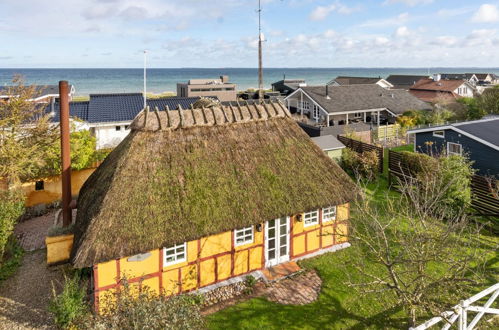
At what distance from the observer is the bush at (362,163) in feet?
74.4

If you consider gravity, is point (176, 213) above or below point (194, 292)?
above

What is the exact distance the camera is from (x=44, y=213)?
63.7 ft

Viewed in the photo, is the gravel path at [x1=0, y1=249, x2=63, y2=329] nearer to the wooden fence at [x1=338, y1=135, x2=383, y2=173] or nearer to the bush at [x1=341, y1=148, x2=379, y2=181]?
the bush at [x1=341, y1=148, x2=379, y2=181]

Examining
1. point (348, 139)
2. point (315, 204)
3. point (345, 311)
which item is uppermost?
point (348, 139)

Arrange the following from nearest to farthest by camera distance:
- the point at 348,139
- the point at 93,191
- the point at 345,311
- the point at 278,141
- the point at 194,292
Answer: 1. the point at 345,311
2. the point at 194,292
3. the point at 93,191
4. the point at 278,141
5. the point at 348,139

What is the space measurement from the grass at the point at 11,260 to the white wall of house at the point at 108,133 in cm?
1448

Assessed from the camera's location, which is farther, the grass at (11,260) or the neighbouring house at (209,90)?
the neighbouring house at (209,90)

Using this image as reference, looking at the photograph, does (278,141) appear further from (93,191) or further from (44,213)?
(44,213)

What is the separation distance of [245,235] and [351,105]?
2996 centimetres

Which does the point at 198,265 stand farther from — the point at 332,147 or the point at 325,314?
the point at 332,147

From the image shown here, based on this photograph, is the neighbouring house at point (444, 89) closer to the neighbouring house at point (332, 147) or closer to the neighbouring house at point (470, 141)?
the neighbouring house at point (470, 141)

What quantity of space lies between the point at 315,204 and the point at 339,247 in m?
3.13

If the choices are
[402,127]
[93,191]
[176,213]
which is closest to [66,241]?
[93,191]

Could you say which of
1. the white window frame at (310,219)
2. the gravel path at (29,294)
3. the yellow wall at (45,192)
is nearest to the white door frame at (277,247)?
the white window frame at (310,219)
